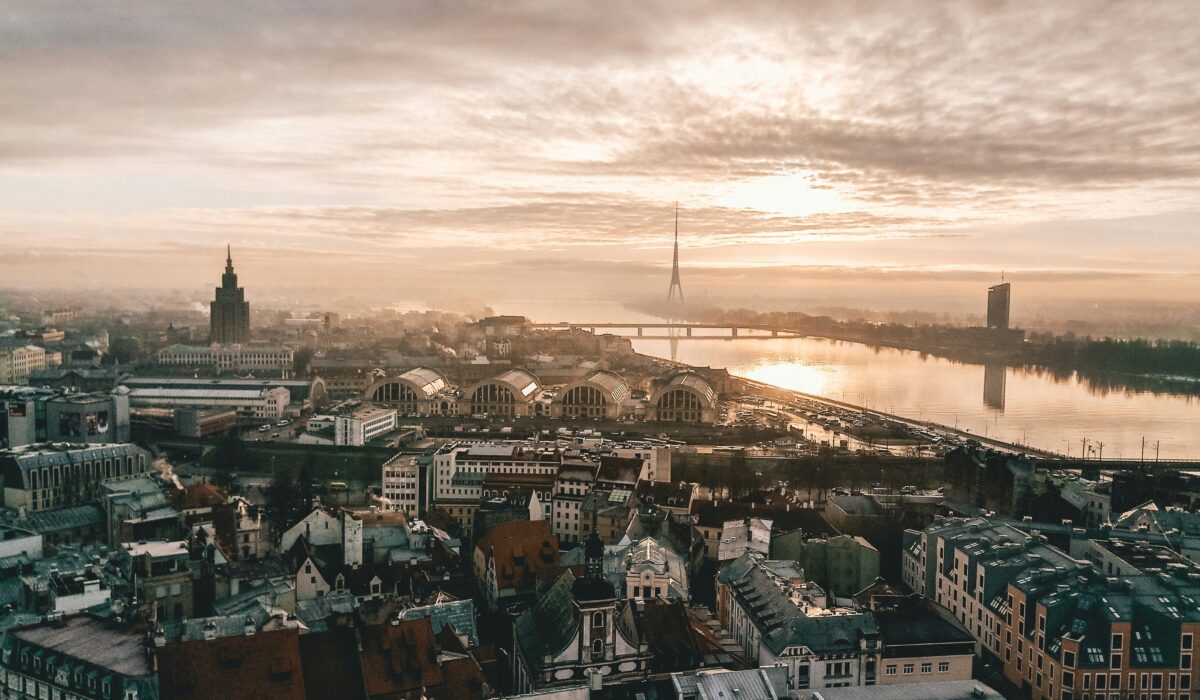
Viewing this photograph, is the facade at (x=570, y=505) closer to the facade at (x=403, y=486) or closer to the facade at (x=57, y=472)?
the facade at (x=403, y=486)

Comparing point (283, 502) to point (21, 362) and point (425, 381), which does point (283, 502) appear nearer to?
point (425, 381)

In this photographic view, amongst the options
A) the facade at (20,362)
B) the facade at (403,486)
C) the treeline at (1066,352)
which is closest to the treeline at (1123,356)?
the treeline at (1066,352)

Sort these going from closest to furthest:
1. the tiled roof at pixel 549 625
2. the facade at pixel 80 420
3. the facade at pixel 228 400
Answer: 1. the tiled roof at pixel 549 625
2. the facade at pixel 80 420
3. the facade at pixel 228 400

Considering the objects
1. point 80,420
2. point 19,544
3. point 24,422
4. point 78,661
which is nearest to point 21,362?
point 24,422

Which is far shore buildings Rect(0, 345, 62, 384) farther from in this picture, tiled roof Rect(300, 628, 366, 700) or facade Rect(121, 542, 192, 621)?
tiled roof Rect(300, 628, 366, 700)

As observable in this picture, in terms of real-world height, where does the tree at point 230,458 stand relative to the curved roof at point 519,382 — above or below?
below

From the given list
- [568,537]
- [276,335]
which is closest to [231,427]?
[568,537]
